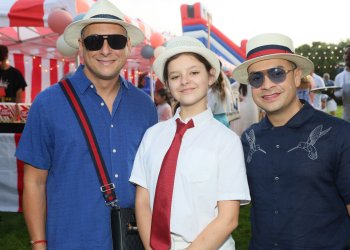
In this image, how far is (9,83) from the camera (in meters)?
6.57

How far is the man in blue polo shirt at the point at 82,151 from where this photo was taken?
2062 millimetres

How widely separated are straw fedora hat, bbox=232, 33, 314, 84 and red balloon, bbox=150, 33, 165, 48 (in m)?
8.19

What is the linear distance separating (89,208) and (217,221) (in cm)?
71

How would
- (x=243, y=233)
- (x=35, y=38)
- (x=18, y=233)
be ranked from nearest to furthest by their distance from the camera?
(x=243, y=233) < (x=18, y=233) < (x=35, y=38)

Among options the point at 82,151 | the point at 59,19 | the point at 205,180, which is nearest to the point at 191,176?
the point at 205,180

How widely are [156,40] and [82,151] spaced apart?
28.1ft

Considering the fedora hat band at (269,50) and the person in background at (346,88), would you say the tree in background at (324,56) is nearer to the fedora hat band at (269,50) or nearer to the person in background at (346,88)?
the person in background at (346,88)

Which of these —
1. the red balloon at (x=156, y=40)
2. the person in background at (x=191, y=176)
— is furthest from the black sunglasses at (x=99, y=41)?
the red balloon at (x=156, y=40)

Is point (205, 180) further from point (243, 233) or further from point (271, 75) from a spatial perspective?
point (243, 233)

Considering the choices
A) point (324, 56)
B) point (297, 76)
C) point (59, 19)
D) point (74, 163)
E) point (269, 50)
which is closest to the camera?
point (74, 163)

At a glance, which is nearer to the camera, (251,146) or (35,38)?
(251,146)

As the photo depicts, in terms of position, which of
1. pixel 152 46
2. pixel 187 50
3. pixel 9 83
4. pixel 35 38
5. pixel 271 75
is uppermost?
pixel 35 38

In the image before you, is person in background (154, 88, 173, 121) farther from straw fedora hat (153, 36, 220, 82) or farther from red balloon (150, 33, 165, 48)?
straw fedora hat (153, 36, 220, 82)

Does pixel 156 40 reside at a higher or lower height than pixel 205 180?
higher
